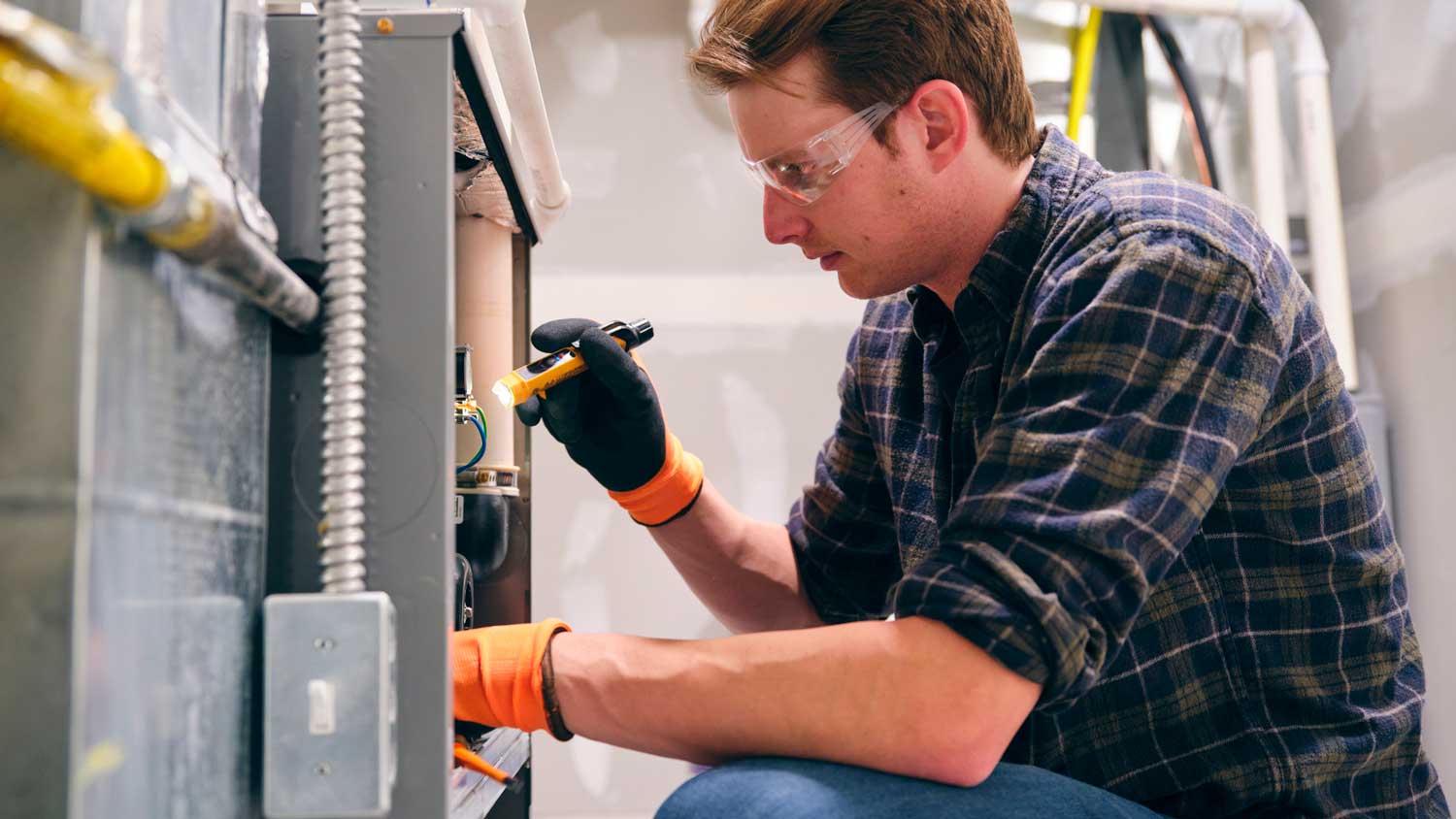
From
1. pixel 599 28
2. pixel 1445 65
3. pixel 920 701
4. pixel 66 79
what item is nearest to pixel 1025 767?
pixel 920 701

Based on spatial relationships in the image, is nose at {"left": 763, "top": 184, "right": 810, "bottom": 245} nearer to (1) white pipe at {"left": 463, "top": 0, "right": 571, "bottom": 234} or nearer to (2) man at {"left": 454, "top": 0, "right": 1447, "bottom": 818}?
(2) man at {"left": 454, "top": 0, "right": 1447, "bottom": 818}

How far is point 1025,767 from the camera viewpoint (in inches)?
35.9

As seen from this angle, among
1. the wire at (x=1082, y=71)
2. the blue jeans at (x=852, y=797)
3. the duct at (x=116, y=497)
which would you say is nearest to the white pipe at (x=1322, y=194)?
the wire at (x=1082, y=71)

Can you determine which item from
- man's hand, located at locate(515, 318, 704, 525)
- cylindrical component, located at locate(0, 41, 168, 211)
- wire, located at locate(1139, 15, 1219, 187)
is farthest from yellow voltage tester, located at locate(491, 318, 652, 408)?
wire, located at locate(1139, 15, 1219, 187)

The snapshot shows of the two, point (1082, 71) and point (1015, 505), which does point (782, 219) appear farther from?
point (1082, 71)

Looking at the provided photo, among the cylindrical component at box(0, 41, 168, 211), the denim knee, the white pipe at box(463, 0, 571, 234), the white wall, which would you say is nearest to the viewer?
the cylindrical component at box(0, 41, 168, 211)

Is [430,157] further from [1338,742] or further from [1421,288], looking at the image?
[1421,288]

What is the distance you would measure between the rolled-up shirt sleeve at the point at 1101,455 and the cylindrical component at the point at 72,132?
24.1 inches

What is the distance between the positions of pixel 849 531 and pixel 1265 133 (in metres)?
1.20

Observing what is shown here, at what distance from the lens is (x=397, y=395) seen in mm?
648

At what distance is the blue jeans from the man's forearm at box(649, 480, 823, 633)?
54cm

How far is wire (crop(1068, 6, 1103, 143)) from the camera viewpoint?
2.16 metres

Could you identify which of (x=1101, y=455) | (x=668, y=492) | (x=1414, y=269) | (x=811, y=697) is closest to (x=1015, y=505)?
(x=1101, y=455)

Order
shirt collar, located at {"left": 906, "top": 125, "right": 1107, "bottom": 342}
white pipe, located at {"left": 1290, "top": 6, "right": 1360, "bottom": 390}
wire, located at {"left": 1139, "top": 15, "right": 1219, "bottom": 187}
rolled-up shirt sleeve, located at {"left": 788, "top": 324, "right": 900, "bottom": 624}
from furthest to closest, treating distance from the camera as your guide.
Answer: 1. wire, located at {"left": 1139, "top": 15, "right": 1219, "bottom": 187}
2. white pipe, located at {"left": 1290, "top": 6, "right": 1360, "bottom": 390}
3. rolled-up shirt sleeve, located at {"left": 788, "top": 324, "right": 900, "bottom": 624}
4. shirt collar, located at {"left": 906, "top": 125, "right": 1107, "bottom": 342}
